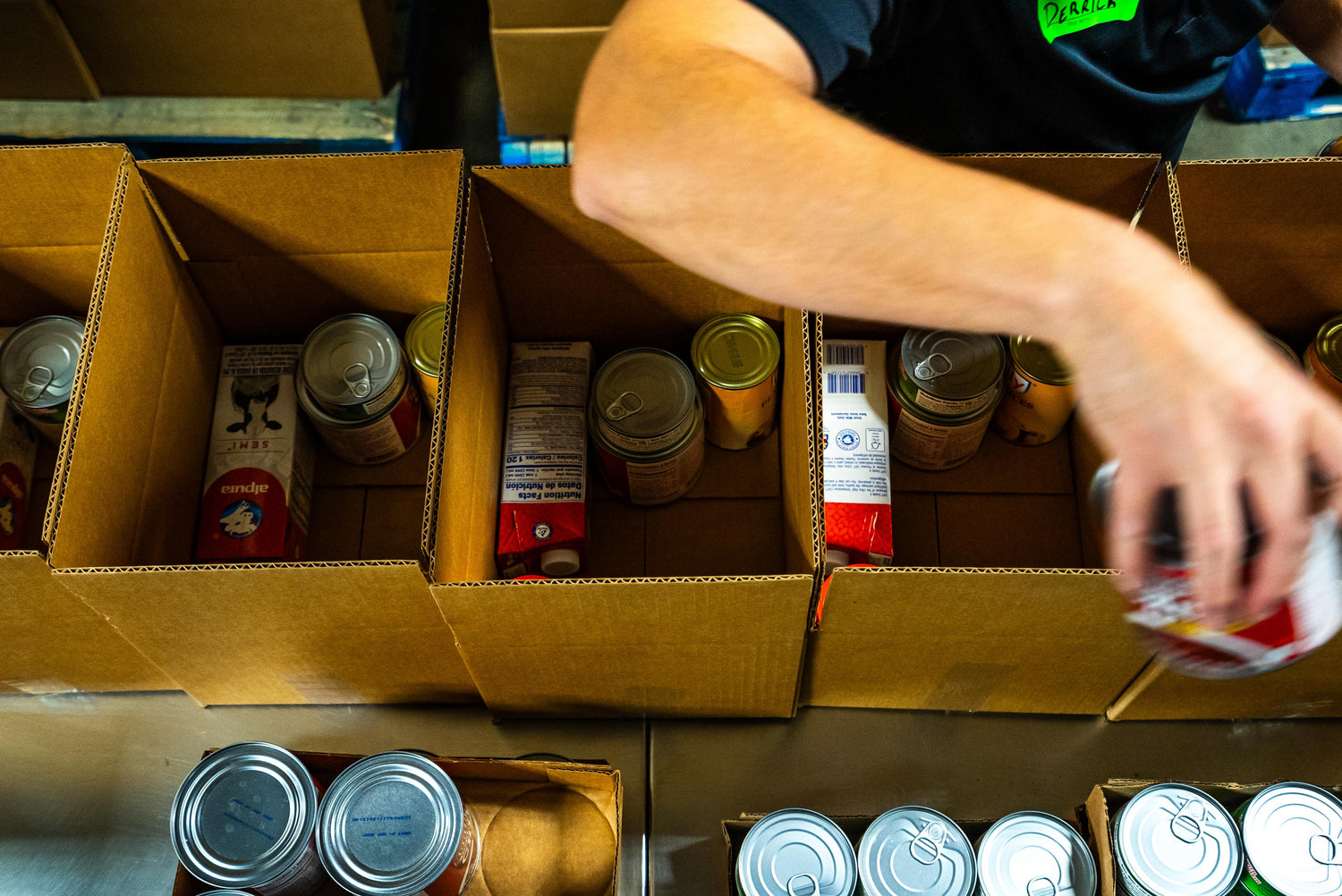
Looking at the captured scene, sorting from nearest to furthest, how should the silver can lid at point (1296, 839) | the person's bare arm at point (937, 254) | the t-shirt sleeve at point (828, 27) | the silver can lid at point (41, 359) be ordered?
the person's bare arm at point (937, 254)
the t-shirt sleeve at point (828, 27)
the silver can lid at point (1296, 839)
the silver can lid at point (41, 359)

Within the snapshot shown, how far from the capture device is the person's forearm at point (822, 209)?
2.07 ft

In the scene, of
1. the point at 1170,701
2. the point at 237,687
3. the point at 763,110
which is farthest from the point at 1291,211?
the point at 237,687

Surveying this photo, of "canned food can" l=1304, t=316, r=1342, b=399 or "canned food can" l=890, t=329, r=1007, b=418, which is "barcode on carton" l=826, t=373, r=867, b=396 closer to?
"canned food can" l=890, t=329, r=1007, b=418

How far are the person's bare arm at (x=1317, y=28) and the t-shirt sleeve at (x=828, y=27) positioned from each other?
26.1 inches

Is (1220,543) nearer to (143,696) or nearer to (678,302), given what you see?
(678,302)

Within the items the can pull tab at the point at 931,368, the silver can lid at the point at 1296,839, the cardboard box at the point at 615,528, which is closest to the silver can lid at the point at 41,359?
the cardboard box at the point at 615,528

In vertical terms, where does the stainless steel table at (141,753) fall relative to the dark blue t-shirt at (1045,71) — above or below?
below

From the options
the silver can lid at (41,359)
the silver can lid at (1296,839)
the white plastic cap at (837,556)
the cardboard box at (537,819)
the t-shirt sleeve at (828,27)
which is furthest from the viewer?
the silver can lid at (41,359)

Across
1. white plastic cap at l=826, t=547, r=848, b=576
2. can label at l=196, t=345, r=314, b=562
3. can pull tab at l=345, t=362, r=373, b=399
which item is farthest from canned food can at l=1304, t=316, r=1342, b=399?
A: can label at l=196, t=345, r=314, b=562

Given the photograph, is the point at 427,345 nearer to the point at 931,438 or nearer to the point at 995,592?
the point at 931,438

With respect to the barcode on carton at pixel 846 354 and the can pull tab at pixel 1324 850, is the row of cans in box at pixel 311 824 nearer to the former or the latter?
the barcode on carton at pixel 846 354

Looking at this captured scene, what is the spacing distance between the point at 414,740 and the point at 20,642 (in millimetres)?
476

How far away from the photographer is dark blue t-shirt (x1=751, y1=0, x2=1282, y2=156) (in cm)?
101

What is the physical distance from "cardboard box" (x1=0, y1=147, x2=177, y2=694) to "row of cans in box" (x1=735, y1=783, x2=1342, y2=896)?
797 millimetres
